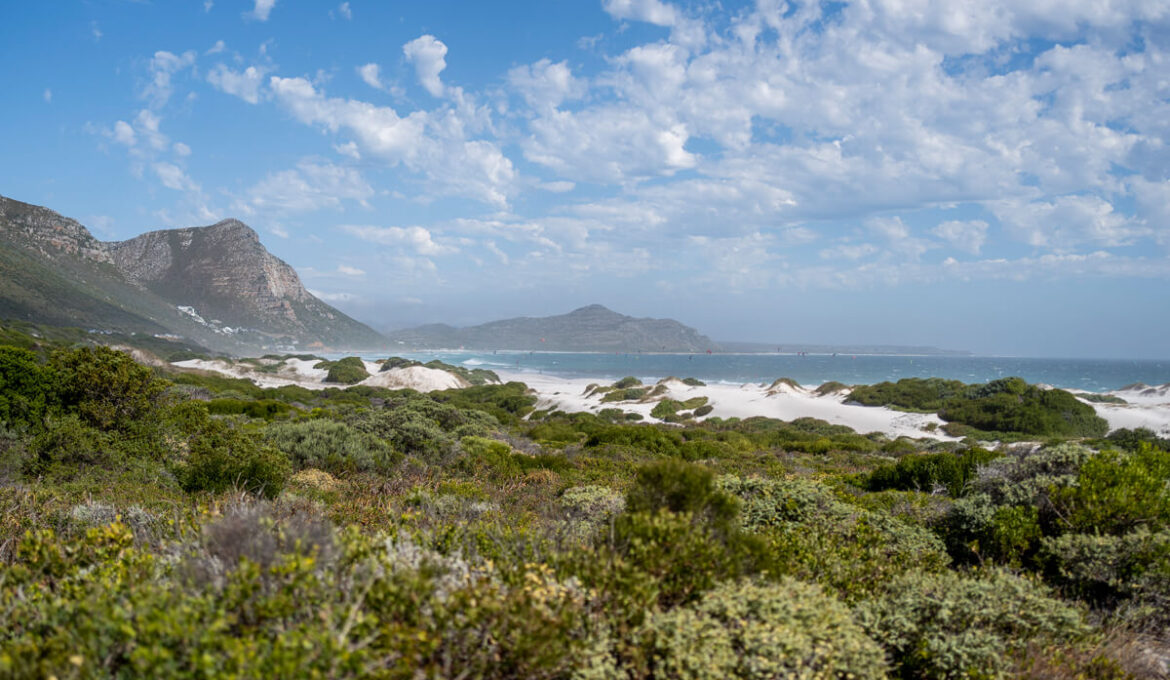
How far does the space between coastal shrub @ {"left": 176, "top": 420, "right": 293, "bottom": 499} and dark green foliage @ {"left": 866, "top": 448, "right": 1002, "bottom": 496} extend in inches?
383

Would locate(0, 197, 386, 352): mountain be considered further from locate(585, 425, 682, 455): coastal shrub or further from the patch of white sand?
locate(585, 425, 682, 455): coastal shrub

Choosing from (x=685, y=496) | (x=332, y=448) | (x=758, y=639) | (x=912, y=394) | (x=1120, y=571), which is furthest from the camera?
(x=912, y=394)

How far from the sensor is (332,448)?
11.6 m

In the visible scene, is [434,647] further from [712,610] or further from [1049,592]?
[1049,592]

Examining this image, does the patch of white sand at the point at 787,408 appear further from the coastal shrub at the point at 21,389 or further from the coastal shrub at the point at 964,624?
the coastal shrub at the point at 21,389

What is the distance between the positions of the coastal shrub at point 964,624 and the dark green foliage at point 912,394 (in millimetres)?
31664

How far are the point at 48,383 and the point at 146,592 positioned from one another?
39.7 ft

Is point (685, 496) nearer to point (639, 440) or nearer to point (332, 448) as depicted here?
point (332, 448)

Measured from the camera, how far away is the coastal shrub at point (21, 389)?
34.4ft

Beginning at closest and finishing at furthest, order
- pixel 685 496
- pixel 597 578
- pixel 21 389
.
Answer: pixel 597 578 → pixel 685 496 → pixel 21 389

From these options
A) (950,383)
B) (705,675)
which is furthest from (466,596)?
(950,383)

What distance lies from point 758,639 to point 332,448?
10.4 metres

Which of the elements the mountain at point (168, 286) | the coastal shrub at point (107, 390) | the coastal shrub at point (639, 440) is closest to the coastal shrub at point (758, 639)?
the coastal shrub at point (107, 390)

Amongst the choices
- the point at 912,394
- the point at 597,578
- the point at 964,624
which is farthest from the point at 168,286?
the point at 964,624
